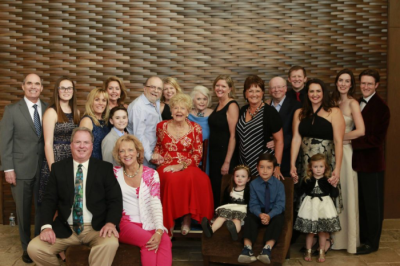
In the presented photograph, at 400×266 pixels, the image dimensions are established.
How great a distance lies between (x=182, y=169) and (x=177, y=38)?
180cm

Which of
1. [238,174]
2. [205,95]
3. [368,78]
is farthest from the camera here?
[205,95]

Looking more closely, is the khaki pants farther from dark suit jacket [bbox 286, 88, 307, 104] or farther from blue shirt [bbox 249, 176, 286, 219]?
dark suit jacket [bbox 286, 88, 307, 104]

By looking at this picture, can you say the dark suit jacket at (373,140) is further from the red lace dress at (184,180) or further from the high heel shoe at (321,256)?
the red lace dress at (184,180)

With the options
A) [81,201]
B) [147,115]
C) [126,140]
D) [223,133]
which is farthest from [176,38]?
[81,201]

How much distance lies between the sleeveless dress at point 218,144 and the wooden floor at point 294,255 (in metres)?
0.60

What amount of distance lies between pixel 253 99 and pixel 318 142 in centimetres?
73

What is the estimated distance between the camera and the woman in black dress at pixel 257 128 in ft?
13.2

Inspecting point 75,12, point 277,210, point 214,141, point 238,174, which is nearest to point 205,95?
point 214,141

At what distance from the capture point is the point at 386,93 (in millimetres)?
5203

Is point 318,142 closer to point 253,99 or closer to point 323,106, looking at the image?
point 323,106

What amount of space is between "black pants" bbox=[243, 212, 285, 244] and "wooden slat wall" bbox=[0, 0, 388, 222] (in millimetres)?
2054

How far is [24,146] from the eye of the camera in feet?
13.4

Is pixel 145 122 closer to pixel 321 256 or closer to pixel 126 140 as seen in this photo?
pixel 126 140

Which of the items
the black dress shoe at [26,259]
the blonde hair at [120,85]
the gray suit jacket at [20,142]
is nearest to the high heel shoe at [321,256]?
the blonde hair at [120,85]
